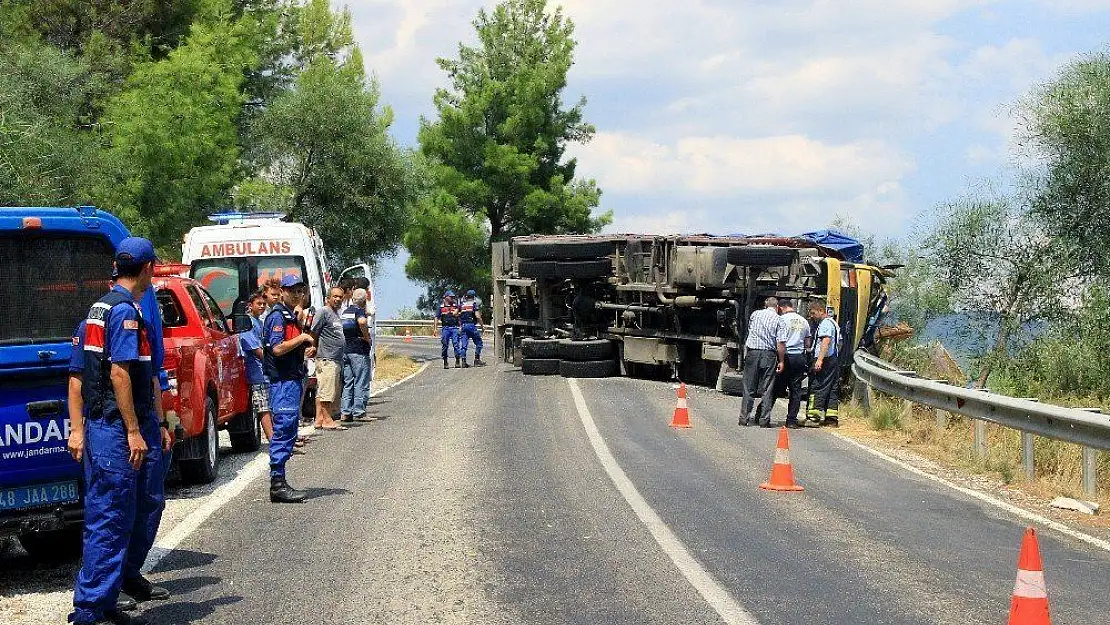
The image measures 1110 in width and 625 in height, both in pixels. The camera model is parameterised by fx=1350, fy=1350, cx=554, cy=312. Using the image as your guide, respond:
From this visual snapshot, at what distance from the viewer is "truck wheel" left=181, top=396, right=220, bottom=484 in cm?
1153

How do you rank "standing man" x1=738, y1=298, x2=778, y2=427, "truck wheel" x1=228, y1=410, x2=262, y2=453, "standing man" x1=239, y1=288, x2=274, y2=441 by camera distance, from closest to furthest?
"standing man" x1=239, y1=288, x2=274, y2=441
"truck wheel" x1=228, y1=410, x2=262, y2=453
"standing man" x1=738, y1=298, x2=778, y2=427

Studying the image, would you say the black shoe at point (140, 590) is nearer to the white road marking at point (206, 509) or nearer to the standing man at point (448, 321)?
the white road marking at point (206, 509)

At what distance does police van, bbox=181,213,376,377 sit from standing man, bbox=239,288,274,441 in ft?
7.45

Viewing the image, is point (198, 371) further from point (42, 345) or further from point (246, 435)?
point (42, 345)

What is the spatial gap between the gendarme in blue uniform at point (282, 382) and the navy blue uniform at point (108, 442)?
148 inches

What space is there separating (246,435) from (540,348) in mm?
11858

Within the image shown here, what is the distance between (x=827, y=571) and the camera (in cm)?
795

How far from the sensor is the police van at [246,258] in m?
18.0

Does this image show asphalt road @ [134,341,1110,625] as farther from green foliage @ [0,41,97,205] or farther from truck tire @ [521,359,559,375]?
green foliage @ [0,41,97,205]

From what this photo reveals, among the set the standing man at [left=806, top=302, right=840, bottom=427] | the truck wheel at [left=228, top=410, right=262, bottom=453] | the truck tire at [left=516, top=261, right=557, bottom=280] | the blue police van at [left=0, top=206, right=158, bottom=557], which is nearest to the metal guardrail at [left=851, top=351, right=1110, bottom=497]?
the standing man at [left=806, top=302, right=840, bottom=427]

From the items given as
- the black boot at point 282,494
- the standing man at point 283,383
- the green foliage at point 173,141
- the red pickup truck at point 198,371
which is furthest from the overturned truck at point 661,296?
the black boot at point 282,494

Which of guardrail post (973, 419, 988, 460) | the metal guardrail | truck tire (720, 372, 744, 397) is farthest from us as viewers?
truck tire (720, 372, 744, 397)

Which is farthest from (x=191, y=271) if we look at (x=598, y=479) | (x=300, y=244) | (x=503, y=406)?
(x=598, y=479)

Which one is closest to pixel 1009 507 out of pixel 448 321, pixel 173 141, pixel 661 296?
pixel 661 296
